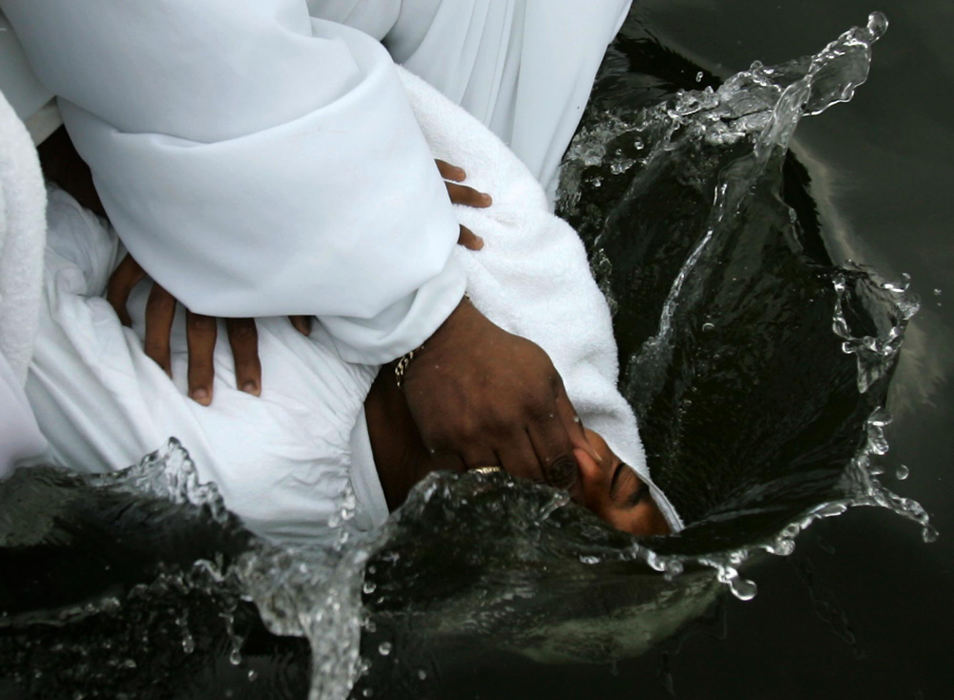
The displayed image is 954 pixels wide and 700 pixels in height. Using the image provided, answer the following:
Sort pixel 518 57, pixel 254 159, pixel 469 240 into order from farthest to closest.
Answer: pixel 518 57
pixel 469 240
pixel 254 159

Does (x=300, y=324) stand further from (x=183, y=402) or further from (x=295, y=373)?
(x=183, y=402)

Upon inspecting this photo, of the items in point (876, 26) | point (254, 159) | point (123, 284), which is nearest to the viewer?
point (254, 159)

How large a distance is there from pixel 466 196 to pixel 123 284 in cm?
43

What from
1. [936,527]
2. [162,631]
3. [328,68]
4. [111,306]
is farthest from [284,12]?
[936,527]

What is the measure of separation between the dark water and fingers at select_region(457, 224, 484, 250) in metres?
0.32

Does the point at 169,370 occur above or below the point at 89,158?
below

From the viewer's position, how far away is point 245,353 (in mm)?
1147

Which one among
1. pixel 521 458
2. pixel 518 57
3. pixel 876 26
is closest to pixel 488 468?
pixel 521 458

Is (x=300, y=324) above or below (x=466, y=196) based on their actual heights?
below

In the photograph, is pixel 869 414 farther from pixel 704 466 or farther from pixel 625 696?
pixel 625 696

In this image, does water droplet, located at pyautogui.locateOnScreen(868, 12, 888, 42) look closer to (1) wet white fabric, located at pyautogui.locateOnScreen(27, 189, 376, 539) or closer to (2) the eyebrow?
(2) the eyebrow

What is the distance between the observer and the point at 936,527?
3.99 feet

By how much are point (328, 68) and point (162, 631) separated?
Result: 605 millimetres

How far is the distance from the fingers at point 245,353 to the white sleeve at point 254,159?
4 centimetres
